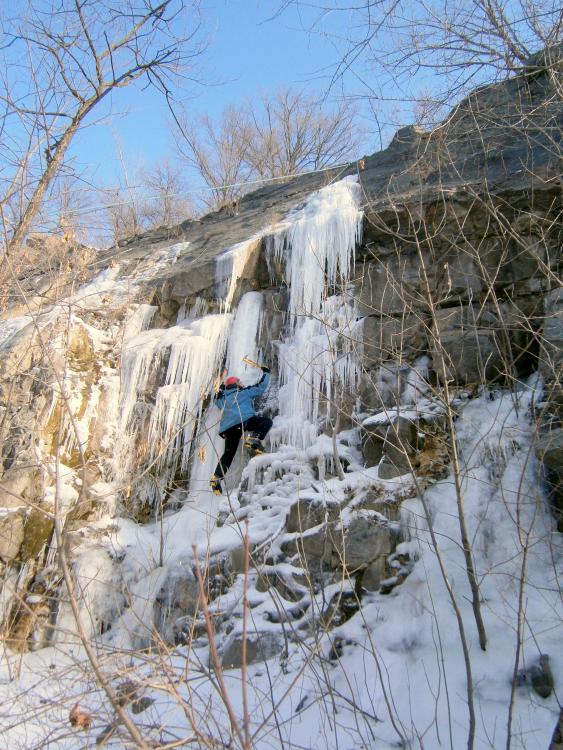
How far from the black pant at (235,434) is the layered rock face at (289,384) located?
0.16m

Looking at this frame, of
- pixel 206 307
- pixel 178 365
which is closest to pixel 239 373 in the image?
pixel 178 365

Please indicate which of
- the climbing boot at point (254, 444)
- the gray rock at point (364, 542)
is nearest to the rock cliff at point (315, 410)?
the gray rock at point (364, 542)

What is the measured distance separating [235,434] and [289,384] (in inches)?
30.8

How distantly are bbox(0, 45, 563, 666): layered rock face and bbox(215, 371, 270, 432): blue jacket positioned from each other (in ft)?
0.89

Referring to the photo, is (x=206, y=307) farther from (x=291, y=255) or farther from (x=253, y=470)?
(x=253, y=470)

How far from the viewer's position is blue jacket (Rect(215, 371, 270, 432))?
5.97 metres

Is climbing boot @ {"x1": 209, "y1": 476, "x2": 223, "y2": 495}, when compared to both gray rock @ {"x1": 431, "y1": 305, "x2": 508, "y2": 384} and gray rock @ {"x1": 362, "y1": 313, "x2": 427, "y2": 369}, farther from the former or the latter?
gray rock @ {"x1": 431, "y1": 305, "x2": 508, "y2": 384}

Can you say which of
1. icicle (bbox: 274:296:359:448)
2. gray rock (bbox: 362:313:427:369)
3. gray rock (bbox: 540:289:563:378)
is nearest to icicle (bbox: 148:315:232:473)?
icicle (bbox: 274:296:359:448)

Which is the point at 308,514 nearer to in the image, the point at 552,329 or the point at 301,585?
the point at 301,585

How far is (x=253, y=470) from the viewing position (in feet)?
18.2

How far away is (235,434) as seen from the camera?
5.98 meters

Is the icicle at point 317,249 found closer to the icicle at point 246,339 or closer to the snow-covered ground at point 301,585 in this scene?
the snow-covered ground at point 301,585

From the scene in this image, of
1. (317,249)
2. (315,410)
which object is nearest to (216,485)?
(315,410)

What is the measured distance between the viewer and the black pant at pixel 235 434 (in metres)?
5.91
